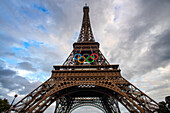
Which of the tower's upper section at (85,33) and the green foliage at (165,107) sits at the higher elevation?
the tower's upper section at (85,33)

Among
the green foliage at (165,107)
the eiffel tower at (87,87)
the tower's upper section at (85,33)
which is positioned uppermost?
the tower's upper section at (85,33)

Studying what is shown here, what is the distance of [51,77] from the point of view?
1448 cm

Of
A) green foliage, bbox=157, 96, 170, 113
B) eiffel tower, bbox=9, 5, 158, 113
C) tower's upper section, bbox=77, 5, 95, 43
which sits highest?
tower's upper section, bbox=77, 5, 95, 43

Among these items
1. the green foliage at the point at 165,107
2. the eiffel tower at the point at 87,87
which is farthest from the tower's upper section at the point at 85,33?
the green foliage at the point at 165,107

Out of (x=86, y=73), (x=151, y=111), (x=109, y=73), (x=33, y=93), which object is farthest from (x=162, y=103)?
(x=33, y=93)

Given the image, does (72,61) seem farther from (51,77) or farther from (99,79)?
(99,79)

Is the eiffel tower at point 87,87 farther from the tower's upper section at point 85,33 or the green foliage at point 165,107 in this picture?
the tower's upper section at point 85,33

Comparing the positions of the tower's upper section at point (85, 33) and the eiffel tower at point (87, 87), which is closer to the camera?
the eiffel tower at point (87, 87)

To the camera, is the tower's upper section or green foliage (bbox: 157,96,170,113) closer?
green foliage (bbox: 157,96,170,113)

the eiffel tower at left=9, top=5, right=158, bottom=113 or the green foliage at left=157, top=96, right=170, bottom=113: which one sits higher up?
the eiffel tower at left=9, top=5, right=158, bottom=113

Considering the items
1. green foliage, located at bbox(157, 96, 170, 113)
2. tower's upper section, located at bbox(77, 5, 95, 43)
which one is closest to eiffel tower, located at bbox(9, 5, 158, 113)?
green foliage, located at bbox(157, 96, 170, 113)

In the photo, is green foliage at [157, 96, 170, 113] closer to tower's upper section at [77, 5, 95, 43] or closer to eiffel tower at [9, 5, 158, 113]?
eiffel tower at [9, 5, 158, 113]

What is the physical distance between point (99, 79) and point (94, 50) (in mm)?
8277

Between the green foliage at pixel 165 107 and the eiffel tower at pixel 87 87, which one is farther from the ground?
the eiffel tower at pixel 87 87
